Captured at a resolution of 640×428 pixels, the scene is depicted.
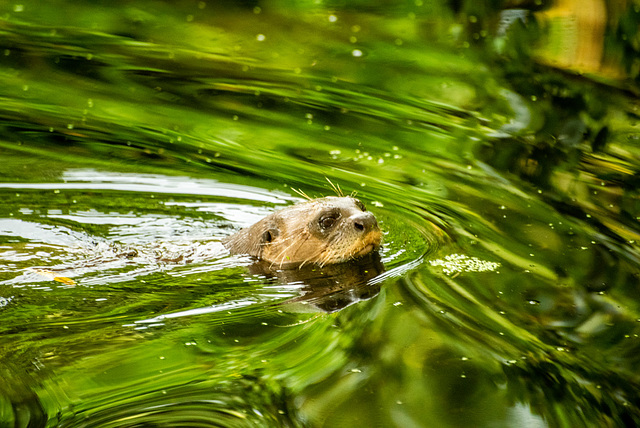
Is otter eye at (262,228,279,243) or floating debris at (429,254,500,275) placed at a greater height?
floating debris at (429,254,500,275)

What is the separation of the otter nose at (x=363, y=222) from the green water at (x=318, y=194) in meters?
0.24

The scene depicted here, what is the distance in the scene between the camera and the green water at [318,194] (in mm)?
3643

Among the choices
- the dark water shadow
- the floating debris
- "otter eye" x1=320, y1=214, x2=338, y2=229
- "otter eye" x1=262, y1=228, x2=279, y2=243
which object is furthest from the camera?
"otter eye" x1=262, y1=228, x2=279, y2=243

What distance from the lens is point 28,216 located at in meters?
6.04

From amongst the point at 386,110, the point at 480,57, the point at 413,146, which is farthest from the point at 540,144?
the point at 480,57

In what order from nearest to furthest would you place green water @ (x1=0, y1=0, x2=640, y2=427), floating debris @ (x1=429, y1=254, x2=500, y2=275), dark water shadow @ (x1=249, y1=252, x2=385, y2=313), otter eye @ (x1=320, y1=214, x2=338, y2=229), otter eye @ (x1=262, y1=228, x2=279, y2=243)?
green water @ (x1=0, y1=0, x2=640, y2=427) → dark water shadow @ (x1=249, y1=252, x2=385, y2=313) → floating debris @ (x1=429, y1=254, x2=500, y2=275) → otter eye @ (x1=320, y1=214, x2=338, y2=229) → otter eye @ (x1=262, y1=228, x2=279, y2=243)

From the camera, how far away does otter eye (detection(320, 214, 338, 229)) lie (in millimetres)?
5160

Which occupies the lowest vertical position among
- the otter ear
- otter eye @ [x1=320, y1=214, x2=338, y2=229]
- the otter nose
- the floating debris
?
the otter ear

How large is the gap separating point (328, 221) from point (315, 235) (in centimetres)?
11

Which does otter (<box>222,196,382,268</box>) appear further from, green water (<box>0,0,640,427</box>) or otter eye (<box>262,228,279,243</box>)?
green water (<box>0,0,640,427</box>)

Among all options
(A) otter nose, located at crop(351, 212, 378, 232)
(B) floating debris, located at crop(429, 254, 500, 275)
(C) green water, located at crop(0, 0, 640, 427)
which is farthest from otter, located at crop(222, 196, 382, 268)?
(B) floating debris, located at crop(429, 254, 500, 275)

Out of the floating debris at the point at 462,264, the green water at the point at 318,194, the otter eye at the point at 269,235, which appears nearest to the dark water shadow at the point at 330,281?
the green water at the point at 318,194

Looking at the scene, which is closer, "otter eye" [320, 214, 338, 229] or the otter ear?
"otter eye" [320, 214, 338, 229]

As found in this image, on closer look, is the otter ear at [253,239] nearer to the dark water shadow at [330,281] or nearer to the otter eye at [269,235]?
the otter eye at [269,235]
